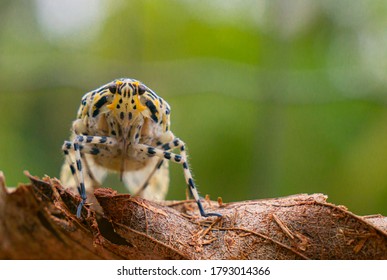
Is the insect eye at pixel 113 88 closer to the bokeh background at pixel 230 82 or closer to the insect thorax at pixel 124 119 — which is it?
the insect thorax at pixel 124 119

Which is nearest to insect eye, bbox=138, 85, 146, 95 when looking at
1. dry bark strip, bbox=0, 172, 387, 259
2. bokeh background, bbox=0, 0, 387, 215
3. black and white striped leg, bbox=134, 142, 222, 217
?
black and white striped leg, bbox=134, 142, 222, 217

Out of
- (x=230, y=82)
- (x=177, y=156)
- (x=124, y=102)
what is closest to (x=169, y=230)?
(x=177, y=156)

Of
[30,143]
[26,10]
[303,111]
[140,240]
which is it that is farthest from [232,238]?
[26,10]

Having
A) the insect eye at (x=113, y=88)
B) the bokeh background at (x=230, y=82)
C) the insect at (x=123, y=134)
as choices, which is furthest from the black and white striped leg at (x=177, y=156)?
the bokeh background at (x=230, y=82)

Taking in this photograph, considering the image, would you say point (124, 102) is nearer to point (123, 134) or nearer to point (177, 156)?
point (123, 134)

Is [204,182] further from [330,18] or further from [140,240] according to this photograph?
[140,240]

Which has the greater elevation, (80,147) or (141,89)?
(141,89)

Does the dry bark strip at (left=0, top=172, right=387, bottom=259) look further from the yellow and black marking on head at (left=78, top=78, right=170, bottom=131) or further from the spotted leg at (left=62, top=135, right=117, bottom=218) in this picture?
the yellow and black marking on head at (left=78, top=78, right=170, bottom=131)
